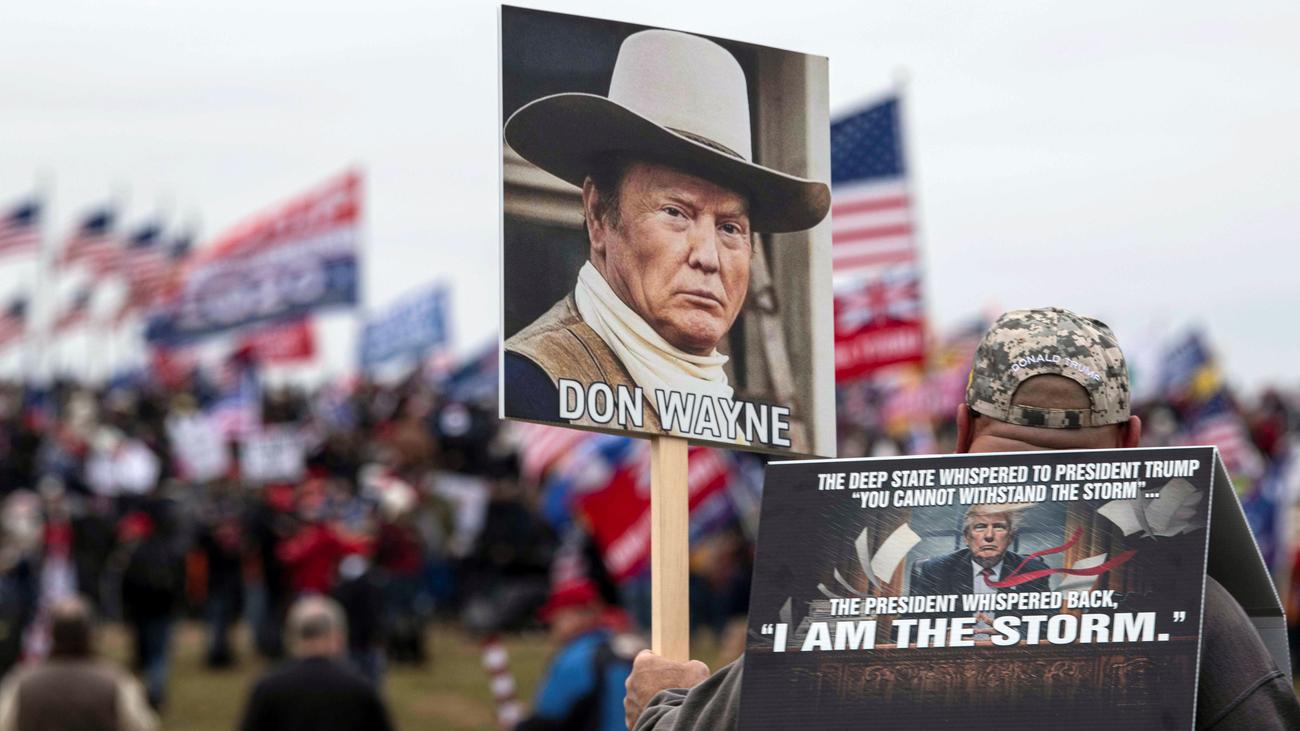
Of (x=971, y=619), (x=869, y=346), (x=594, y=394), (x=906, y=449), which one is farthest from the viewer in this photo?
(x=906, y=449)

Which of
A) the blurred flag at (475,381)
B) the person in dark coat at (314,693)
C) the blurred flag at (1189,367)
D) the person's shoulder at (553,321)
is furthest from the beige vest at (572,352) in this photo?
the blurred flag at (475,381)

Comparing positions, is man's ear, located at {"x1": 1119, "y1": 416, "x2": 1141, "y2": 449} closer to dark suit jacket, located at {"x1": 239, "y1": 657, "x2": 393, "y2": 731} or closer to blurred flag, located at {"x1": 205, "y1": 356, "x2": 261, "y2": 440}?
dark suit jacket, located at {"x1": 239, "y1": 657, "x2": 393, "y2": 731}

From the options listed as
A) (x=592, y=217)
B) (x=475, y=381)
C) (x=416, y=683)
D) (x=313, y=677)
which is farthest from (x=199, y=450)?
(x=592, y=217)

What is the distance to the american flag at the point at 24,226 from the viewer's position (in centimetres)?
3853

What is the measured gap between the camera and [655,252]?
177 inches

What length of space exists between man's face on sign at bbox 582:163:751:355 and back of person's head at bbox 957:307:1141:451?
1081mm

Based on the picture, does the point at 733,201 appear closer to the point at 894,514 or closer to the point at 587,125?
the point at 587,125

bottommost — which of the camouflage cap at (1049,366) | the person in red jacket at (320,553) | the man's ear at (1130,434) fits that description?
the man's ear at (1130,434)

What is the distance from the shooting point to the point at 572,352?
445cm

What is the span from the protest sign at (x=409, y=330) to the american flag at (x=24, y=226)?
241 inches

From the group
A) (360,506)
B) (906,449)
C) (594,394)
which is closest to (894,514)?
(594,394)

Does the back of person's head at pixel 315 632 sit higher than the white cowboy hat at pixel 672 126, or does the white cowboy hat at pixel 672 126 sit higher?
the white cowboy hat at pixel 672 126

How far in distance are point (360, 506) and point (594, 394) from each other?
63.7 feet

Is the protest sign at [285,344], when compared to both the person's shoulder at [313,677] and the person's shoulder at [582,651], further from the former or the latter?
the person's shoulder at [582,651]
